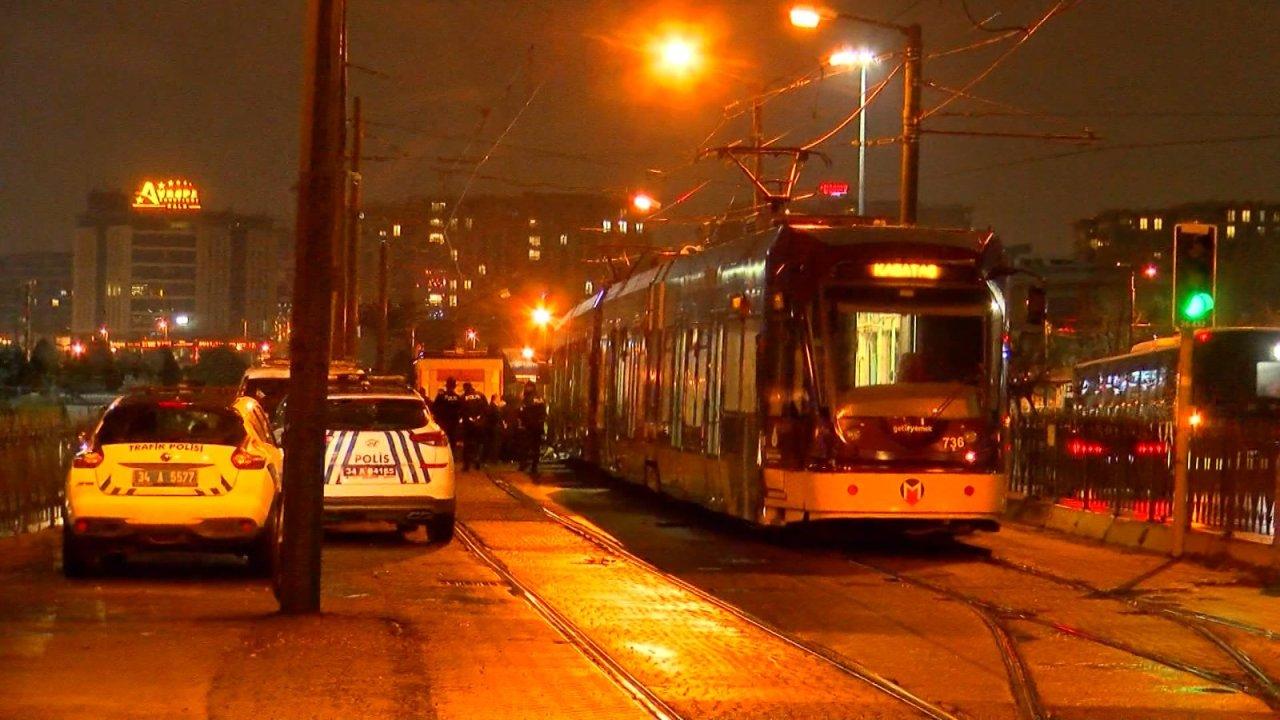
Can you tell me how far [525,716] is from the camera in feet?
30.0

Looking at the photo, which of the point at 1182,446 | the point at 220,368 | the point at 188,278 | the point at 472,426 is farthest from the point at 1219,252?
the point at 188,278

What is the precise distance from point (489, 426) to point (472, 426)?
250 centimetres

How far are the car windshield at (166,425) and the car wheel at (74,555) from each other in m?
0.80

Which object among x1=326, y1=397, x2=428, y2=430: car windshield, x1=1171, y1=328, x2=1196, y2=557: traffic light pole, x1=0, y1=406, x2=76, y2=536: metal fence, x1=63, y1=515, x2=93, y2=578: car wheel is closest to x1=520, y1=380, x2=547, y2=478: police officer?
x1=0, y1=406, x2=76, y2=536: metal fence

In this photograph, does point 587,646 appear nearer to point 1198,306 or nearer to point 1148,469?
point 1198,306

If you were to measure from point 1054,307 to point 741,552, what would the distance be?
7782 cm

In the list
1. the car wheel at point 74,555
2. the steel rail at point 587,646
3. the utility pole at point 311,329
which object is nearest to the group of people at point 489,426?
the steel rail at point 587,646

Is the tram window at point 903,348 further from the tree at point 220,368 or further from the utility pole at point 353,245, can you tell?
the tree at point 220,368

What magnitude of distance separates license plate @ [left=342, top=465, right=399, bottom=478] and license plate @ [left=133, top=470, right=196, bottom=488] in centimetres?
358

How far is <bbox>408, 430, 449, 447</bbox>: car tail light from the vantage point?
60.2ft

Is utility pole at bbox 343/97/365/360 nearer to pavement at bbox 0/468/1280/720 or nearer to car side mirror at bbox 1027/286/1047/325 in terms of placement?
pavement at bbox 0/468/1280/720

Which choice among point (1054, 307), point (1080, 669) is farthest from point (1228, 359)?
point (1054, 307)

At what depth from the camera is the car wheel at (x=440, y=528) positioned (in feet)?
61.1

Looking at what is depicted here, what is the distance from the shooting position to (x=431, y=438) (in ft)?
60.5
